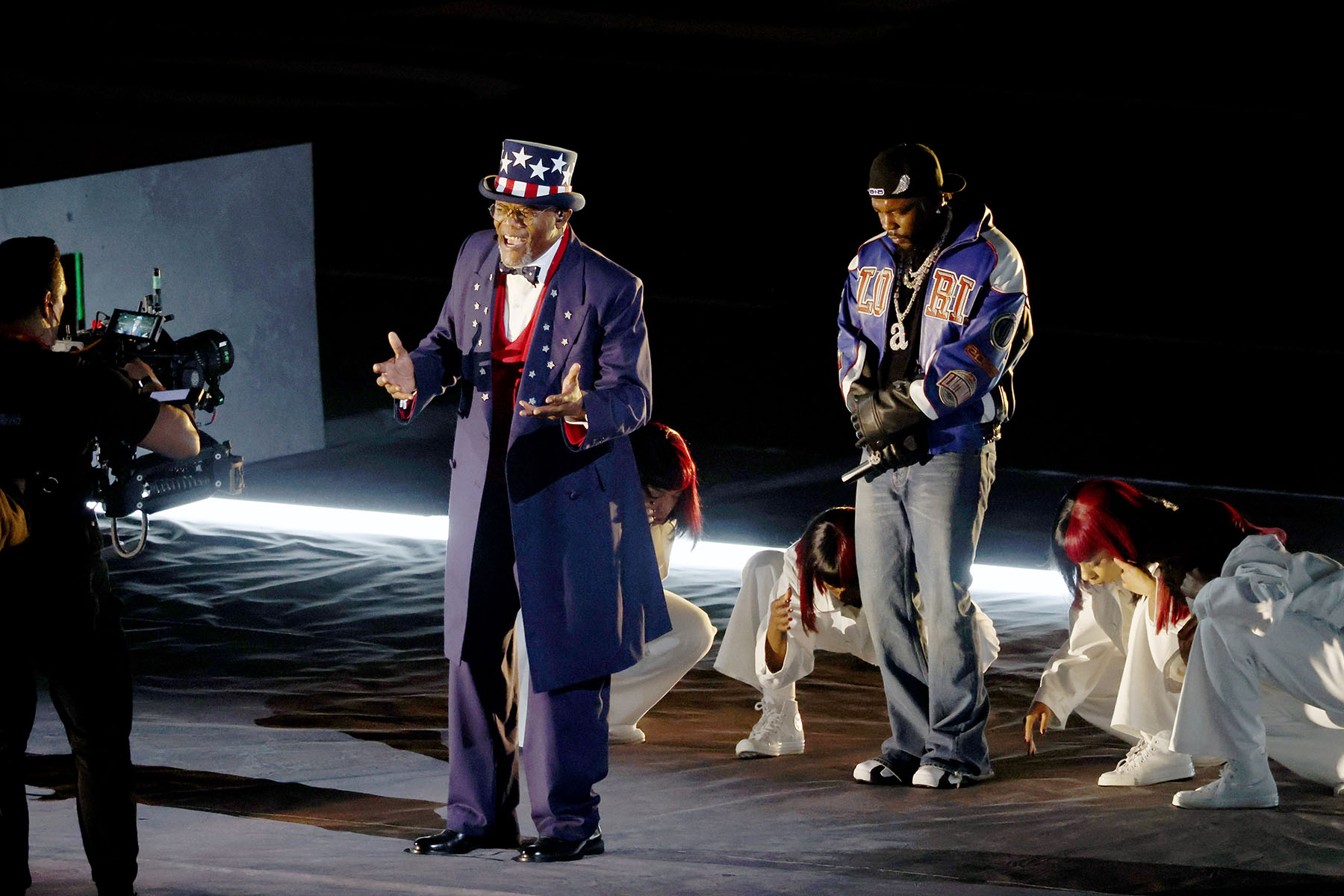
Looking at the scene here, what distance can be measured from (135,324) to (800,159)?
132 inches

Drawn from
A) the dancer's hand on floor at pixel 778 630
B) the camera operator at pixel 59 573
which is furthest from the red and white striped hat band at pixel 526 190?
the dancer's hand on floor at pixel 778 630

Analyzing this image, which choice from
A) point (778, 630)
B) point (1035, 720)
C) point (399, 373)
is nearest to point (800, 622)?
point (778, 630)

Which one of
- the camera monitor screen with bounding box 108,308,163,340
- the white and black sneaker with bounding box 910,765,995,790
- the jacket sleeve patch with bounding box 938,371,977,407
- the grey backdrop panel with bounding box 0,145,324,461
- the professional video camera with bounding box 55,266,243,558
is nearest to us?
the jacket sleeve patch with bounding box 938,371,977,407

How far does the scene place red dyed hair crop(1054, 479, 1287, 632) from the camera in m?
3.64

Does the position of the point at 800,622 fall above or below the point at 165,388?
below

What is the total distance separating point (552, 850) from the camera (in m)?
3.15

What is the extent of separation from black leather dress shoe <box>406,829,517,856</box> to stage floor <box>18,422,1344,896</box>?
0.04 m

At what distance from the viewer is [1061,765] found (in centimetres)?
390

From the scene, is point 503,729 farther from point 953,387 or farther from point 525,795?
point 953,387

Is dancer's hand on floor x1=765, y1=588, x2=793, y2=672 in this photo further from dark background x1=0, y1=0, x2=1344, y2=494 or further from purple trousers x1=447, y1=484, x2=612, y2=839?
dark background x1=0, y1=0, x2=1344, y2=494

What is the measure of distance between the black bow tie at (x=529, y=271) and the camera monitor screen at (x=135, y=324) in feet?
8.40

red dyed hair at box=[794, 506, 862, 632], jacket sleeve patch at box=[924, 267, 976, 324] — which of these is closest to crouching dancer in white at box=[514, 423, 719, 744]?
red dyed hair at box=[794, 506, 862, 632]

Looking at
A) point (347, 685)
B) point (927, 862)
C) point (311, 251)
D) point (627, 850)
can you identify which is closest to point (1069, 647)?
point (927, 862)

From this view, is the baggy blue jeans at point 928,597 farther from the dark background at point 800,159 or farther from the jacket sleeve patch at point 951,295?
the dark background at point 800,159
